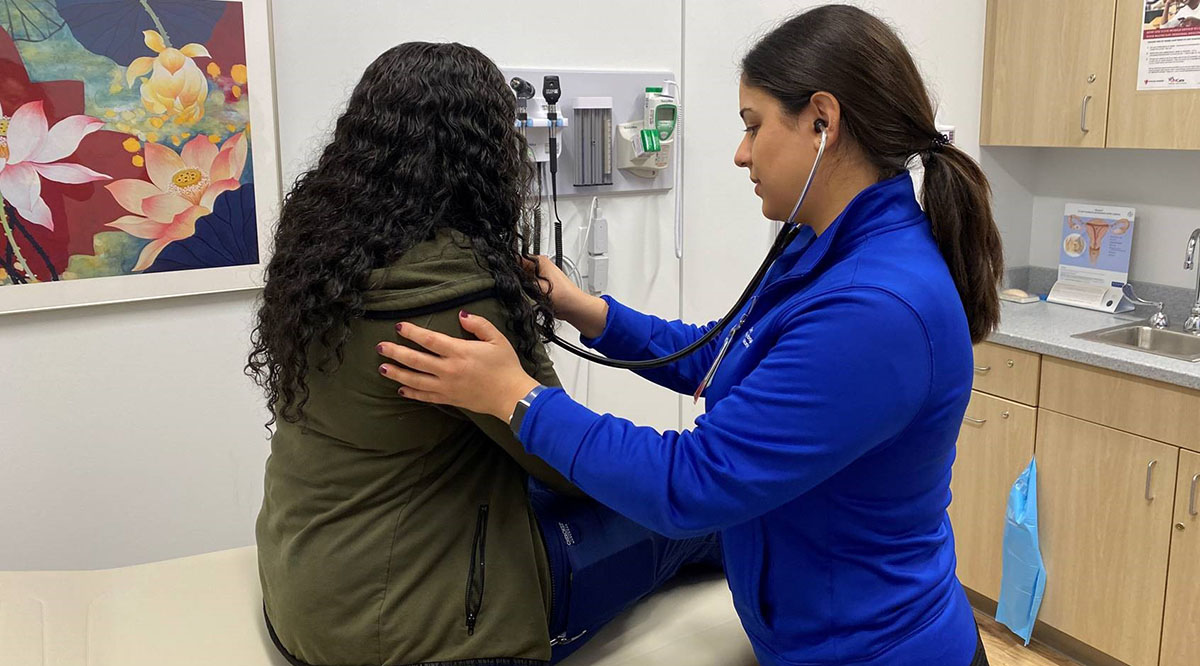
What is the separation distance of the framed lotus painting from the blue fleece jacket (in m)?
0.98

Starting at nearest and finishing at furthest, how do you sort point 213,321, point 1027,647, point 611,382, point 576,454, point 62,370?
point 576,454
point 62,370
point 213,321
point 611,382
point 1027,647

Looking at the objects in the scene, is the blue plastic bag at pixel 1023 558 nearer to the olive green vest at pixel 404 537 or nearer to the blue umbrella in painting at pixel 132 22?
the olive green vest at pixel 404 537

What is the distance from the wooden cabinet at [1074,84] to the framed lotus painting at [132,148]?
2.08 m

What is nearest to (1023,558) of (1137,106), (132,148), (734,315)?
(1137,106)

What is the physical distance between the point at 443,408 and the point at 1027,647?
2.05 m

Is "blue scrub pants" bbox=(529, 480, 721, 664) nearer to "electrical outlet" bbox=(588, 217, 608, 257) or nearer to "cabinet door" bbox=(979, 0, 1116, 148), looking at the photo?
"electrical outlet" bbox=(588, 217, 608, 257)

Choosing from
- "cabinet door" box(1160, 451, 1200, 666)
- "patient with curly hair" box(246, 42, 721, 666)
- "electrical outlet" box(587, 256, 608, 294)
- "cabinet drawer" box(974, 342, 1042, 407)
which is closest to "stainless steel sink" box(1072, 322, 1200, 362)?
"cabinet drawer" box(974, 342, 1042, 407)

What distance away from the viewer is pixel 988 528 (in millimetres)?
2611

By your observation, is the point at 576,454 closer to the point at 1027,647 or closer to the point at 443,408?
the point at 443,408

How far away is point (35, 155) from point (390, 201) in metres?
0.83

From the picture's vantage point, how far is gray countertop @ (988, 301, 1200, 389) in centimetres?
212

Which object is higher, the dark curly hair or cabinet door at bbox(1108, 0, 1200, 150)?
cabinet door at bbox(1108, 0, 1200, 150)

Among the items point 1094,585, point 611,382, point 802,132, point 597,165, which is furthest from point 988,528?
point 802,132

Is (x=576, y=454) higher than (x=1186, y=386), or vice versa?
(x=576, y=454)
